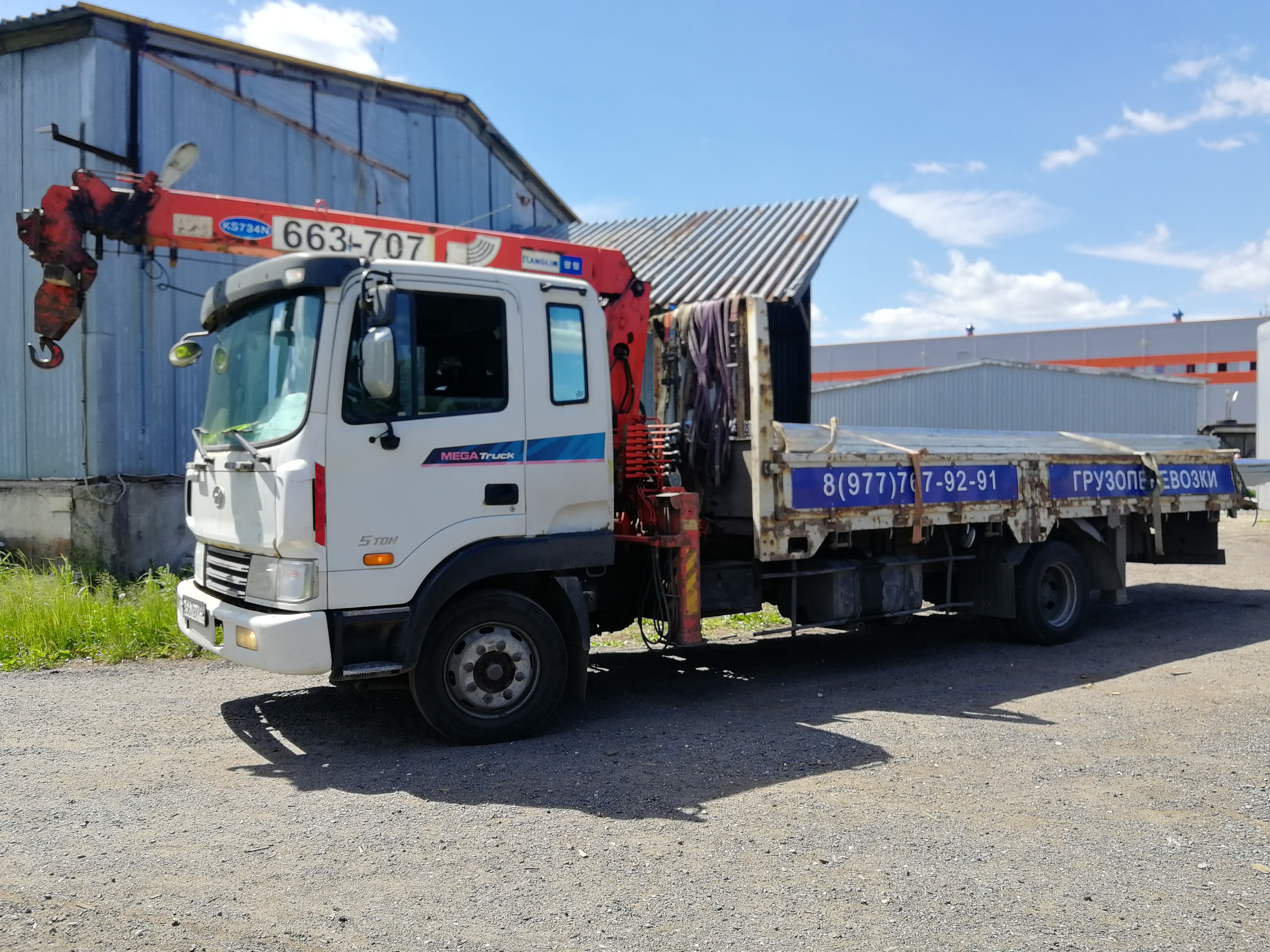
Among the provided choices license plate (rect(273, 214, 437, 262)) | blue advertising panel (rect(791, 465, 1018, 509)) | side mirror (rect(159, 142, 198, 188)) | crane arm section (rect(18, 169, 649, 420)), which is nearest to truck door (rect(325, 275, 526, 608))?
crane arm section (rect(18, 169, 649, 420))

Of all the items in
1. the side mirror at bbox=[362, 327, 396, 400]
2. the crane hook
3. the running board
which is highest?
the crane hook

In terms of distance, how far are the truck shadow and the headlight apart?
94 centimetres

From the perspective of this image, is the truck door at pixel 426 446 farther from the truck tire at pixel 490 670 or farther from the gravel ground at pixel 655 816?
the gravel ground at pixel 655 816

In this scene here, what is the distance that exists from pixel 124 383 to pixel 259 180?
3.15 meters

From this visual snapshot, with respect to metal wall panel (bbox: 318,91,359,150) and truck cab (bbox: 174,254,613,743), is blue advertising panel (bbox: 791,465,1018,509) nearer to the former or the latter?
truck cab (bbox: 174,254,613,743)

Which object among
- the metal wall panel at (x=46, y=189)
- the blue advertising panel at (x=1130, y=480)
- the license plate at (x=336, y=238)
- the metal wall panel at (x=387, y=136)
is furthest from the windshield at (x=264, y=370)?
the metal wall panel at (x=387, y=136)

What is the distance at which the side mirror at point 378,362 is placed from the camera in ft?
16.6

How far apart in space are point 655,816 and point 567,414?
2.39m

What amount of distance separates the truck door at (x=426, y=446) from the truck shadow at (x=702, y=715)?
101 centimetres

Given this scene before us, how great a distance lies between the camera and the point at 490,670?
19.1ft

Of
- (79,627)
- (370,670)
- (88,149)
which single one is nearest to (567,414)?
(370,670)

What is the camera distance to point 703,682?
7.64 m

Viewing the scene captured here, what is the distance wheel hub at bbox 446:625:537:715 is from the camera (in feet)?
18.9

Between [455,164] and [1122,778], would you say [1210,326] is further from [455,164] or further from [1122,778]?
[1122,778]
